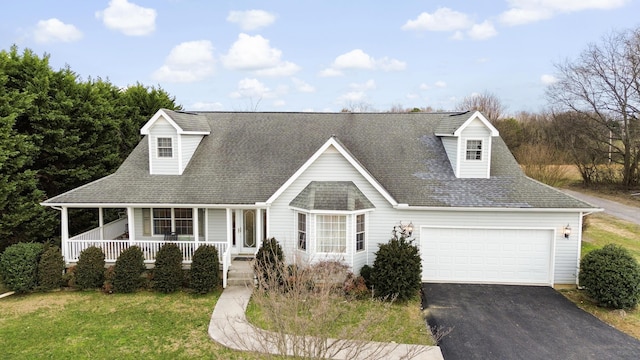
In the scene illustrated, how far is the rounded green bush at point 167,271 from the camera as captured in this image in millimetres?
14766

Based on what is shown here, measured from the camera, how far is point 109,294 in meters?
14.9

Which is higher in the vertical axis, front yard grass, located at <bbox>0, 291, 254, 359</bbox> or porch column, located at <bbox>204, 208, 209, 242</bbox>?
porch column, located at <bbox>204, 208, 209, 242</bbox>

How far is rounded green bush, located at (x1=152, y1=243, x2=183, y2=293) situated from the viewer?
1477cm

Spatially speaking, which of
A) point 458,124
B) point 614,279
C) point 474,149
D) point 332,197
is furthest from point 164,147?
point 614,279

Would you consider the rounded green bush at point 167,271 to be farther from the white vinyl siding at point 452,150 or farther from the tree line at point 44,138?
the white vinyl siding at point 452,150

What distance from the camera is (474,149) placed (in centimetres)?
1719

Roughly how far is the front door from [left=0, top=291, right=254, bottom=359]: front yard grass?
315 cm

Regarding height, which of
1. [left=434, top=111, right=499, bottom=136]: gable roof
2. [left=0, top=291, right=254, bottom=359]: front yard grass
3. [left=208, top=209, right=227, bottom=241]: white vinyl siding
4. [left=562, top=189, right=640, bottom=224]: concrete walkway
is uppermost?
[left=434, top=111, right=499, bottom=136]: gable roof

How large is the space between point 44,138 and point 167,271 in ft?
32.9

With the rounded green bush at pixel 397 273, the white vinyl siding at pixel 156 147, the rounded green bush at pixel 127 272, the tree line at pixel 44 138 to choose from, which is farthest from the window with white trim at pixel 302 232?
the tree line at pixel 44 138

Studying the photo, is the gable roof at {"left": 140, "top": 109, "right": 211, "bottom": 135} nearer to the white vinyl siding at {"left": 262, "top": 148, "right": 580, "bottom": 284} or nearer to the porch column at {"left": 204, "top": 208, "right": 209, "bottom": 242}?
the porch column at {"left": 204, "top": 208, "right": 209, "bottom": 242}

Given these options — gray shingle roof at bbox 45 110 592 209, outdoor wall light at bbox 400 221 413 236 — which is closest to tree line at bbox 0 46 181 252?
gray shingle roof at bbox 45 110 592 209

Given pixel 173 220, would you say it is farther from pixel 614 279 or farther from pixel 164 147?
pixel 614 279

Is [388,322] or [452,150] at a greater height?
[452,150]
